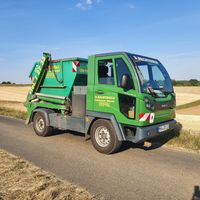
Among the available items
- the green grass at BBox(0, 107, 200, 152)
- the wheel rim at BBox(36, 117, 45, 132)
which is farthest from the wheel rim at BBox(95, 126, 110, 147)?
the wheel rim at BBox(36, 117, 45, 132)

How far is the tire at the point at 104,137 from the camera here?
19.9ft

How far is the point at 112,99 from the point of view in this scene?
604cm

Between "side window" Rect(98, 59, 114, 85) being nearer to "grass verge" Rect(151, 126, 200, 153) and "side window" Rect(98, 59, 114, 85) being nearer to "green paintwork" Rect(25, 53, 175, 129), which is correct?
"green paintwork" Rect(25, 53, 175, 129)

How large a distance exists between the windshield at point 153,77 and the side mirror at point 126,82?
10.2 inches

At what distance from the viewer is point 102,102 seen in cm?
630

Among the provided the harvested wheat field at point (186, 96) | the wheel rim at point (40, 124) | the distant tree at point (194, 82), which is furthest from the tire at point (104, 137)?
the distant tree at point (194, 82)

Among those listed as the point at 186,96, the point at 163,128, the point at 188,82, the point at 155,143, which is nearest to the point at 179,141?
the point at 155,143

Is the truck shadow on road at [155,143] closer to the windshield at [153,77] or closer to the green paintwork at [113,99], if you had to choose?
the green paintwork at [113,99]

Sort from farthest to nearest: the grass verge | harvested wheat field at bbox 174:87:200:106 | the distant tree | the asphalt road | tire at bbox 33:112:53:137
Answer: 1. the distant tree
2. harvested wheat field at bbox 174:87:200:106
3. tire at bbox 33:112:53:137
4. the grass verge
5. the asphalt road

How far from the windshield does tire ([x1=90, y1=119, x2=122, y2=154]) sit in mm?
1344

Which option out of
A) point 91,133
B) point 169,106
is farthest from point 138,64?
point 91,133

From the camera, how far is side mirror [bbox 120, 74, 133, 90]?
18.1ft

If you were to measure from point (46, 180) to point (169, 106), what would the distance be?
3711 millimetres

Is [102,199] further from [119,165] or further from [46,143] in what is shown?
[46,143]
